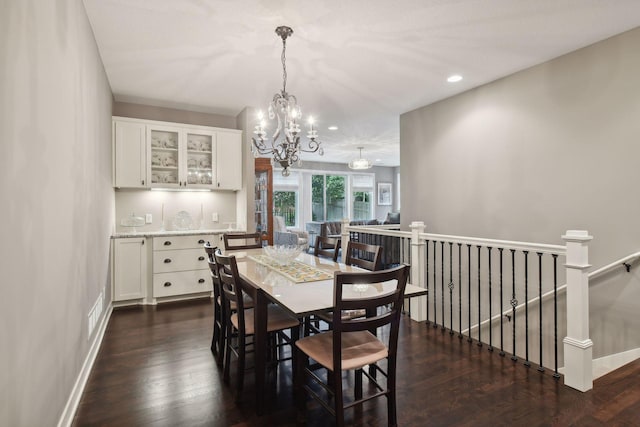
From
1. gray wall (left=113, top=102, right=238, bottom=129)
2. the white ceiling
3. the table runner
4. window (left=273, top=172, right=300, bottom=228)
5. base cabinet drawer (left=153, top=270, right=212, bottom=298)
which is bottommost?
base cabinet drawer (left=153, top=270, right=212, bottom=298)

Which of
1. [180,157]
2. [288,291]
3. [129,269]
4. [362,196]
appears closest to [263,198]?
[180,157]

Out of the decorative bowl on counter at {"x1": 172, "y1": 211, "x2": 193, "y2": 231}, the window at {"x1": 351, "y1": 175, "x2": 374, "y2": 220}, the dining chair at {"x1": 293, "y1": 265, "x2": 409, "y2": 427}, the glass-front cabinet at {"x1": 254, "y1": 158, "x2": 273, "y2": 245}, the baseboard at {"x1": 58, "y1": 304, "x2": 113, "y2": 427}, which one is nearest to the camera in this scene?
the dining chair at {"x1": 293, "y1": 265, "x2": 409, "y2": 427}

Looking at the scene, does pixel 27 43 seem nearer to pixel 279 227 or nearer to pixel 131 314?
pixel 131 314

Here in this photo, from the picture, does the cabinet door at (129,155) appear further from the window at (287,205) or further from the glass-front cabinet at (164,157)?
the window at (287,205)

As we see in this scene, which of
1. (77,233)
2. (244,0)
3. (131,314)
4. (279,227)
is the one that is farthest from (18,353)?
(279,227)

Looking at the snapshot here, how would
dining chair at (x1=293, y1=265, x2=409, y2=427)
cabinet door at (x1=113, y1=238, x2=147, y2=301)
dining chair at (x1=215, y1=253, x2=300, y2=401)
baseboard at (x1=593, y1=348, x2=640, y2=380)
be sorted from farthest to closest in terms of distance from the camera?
1. cabinet door at (x1=113, y1=238, x2=147, y2=301)
2. baseboard at (x1=593, y1=348, x2=640, y2=380)
3. dining chair at (x1=215, y1=253, x2=300, y2=401)
4. dining chair at (x1=293, y1=265, x2=409, y2=427)

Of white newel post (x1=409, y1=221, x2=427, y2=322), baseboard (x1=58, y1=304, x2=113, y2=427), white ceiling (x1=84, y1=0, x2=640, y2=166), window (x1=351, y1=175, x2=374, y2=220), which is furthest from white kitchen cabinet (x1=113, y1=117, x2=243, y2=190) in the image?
window (x1=351, y1=175, x2=374, y2=220)

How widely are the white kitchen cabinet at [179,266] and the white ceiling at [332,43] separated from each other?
186cm

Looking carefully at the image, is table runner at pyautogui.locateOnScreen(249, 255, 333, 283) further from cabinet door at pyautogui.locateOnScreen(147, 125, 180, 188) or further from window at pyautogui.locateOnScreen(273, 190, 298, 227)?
window at pyautogui.locateOnScreen(273, 190, 298, 227)

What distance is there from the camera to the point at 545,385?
7.68ft

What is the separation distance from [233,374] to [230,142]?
3.37m

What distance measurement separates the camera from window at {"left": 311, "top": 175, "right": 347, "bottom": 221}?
10.7 metres

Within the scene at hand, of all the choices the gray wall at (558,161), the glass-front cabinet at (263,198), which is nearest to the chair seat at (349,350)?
the gray wall at (558,161)

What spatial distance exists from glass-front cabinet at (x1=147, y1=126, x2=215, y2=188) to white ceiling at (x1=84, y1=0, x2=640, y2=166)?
449 millimetres
